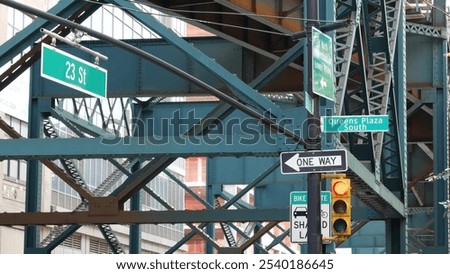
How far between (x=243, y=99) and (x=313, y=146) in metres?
5.11

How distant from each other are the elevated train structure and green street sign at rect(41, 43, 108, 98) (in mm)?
4286

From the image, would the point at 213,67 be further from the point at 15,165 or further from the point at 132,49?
the point at 15,165

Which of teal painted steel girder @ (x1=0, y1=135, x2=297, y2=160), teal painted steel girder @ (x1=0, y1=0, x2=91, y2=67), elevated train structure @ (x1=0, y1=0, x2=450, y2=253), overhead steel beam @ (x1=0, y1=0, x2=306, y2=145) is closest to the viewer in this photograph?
overhead steel beam @ (x1=0, y1=0, x2=306, y2=145)

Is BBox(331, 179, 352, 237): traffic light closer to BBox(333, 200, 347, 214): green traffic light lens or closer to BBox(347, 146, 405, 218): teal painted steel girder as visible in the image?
BBox(333, 200, 347, 214): green traffic light lens

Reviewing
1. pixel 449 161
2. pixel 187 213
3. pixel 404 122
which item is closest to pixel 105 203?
pixel 187 213

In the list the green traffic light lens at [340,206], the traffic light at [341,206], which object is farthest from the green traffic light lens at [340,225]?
the green traffic light lens at [340,206]

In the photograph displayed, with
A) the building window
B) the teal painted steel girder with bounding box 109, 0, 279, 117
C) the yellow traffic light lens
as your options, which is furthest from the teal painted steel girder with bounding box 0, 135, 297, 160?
the building window

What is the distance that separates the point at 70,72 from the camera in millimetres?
18719

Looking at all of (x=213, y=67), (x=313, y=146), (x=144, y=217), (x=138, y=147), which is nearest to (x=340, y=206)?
(x=313, y=146)

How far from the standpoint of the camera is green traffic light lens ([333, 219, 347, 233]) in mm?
21844

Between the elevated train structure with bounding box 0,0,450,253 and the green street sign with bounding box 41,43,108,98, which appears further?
the elevated train structure with bounding box 0,0,450,253

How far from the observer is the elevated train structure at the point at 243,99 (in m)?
25.5
